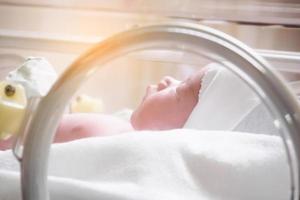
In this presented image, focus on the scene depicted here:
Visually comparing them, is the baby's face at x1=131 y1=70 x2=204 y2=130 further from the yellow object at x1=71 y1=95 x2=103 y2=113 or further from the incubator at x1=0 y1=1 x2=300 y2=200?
the yellow object at x1=71 y1=95 x2=103 y2=113

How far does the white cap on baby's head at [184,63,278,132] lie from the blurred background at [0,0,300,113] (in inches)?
6.2

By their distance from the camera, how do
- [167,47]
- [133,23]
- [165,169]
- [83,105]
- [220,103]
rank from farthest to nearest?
[133,23]
[83,105]
[220,103]
[165,169]
[167,47]

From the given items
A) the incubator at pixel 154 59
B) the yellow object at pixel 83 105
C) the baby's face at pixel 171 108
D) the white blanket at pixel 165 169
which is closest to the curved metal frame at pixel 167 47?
the incubator at pixel 154 59

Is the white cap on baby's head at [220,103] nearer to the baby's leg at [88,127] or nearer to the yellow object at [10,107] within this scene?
the baby's leg at [88,127]

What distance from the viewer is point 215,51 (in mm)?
489

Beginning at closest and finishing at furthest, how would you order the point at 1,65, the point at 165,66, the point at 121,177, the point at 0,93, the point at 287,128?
the point at 287,128 < the point at 121,177 < the point at 0,93 < the point at 1,65 < the point at 165,66

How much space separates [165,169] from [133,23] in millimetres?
882

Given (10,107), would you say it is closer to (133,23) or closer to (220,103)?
(220,103)

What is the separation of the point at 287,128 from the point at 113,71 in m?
1.21

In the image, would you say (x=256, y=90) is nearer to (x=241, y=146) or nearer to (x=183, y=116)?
(x=241, y=146)

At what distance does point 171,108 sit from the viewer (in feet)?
3.48

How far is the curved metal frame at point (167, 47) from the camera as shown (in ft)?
1.58

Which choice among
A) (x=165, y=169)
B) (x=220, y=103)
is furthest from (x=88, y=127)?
(x=165, y=169)

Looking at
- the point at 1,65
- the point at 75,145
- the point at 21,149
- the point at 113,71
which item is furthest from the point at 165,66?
the point at 21,149
